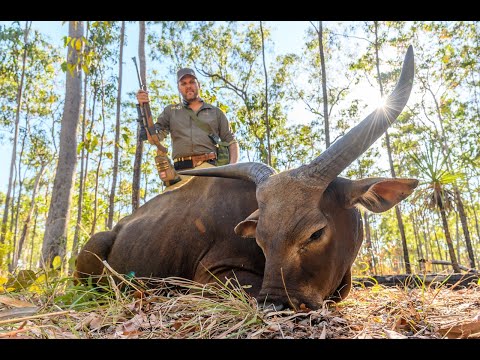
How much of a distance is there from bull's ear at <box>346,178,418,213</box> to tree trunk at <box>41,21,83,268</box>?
7749mm

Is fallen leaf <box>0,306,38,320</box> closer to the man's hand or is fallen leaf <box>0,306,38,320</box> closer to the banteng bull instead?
the banteng bull

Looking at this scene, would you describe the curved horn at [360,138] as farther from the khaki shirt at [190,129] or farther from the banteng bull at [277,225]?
the khaki shirt at [190,129]

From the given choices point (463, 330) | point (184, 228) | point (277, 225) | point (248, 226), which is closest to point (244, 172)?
point (248, 226)

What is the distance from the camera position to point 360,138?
126 inches

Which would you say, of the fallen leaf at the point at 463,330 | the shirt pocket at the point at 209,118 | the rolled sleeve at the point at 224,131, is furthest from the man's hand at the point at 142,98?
the fallen leaf at the point at 463,330

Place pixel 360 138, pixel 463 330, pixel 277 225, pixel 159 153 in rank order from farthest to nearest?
pixel 159 153
pixel 360 138
pixel 277 225
pixel 463 330

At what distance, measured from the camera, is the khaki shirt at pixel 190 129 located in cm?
620

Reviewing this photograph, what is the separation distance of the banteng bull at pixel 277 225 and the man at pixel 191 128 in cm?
153

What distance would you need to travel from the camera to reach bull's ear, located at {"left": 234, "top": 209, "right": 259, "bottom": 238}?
3298mm

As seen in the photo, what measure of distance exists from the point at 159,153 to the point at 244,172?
238cm

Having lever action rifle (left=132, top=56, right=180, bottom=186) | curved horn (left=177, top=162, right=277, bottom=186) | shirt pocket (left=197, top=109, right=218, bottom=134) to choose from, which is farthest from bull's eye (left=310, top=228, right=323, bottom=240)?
shirt pocket (left=197, top=109, right=218, bottom=134)

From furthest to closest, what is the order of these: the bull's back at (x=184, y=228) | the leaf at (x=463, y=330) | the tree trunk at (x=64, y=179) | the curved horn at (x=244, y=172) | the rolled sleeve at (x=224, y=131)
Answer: the tree trunk at (x=64, y=179) → the rolled sleeve at (x=224, y=131) → the bull's back at (x=184, y=228) → the curved horn at (x=244, y=172) → the leaf at (x=463, y=330)

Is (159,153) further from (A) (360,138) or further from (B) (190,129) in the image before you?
(A) (360,138)
